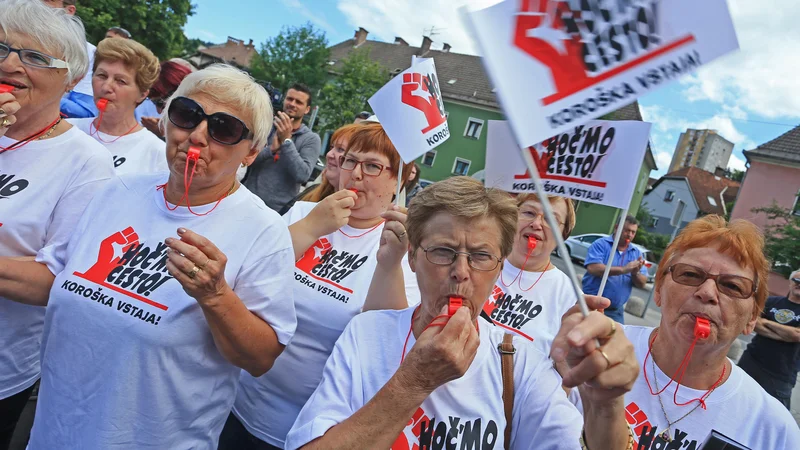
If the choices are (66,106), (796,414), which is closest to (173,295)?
(66,106)

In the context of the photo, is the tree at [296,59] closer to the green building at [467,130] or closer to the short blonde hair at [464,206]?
the green building at [467,130]

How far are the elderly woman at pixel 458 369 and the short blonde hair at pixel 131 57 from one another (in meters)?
2.41

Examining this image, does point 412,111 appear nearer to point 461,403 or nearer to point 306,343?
point 306,343

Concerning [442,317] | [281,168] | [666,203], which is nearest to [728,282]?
[442,317]

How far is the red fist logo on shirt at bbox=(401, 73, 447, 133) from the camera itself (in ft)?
9.45

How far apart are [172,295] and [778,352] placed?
18.3 feet

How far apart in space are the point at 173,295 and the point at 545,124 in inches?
51.5

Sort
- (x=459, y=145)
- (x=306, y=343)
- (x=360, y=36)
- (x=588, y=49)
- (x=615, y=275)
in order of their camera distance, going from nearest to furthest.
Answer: (x=588, y=49) < (x=306, y=343) < (x=615, y=275) < (x=459, y=145) < (x=360, y=36)

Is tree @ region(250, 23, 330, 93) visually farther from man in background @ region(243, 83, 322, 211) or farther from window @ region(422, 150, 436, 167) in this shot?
man in background @ region(243, 83, 322, 211)

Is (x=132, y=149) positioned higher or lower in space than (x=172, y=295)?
higher

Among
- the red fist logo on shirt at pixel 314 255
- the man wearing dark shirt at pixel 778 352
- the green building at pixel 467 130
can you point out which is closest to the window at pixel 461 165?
the green building at pixel 467 130

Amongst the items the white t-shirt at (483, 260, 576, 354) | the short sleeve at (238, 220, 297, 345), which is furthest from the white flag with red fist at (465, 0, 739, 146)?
the white t-shirt at (483, 260, 576, 354)

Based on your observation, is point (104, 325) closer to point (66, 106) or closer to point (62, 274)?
point (62, 274)

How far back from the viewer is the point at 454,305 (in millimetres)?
1625
